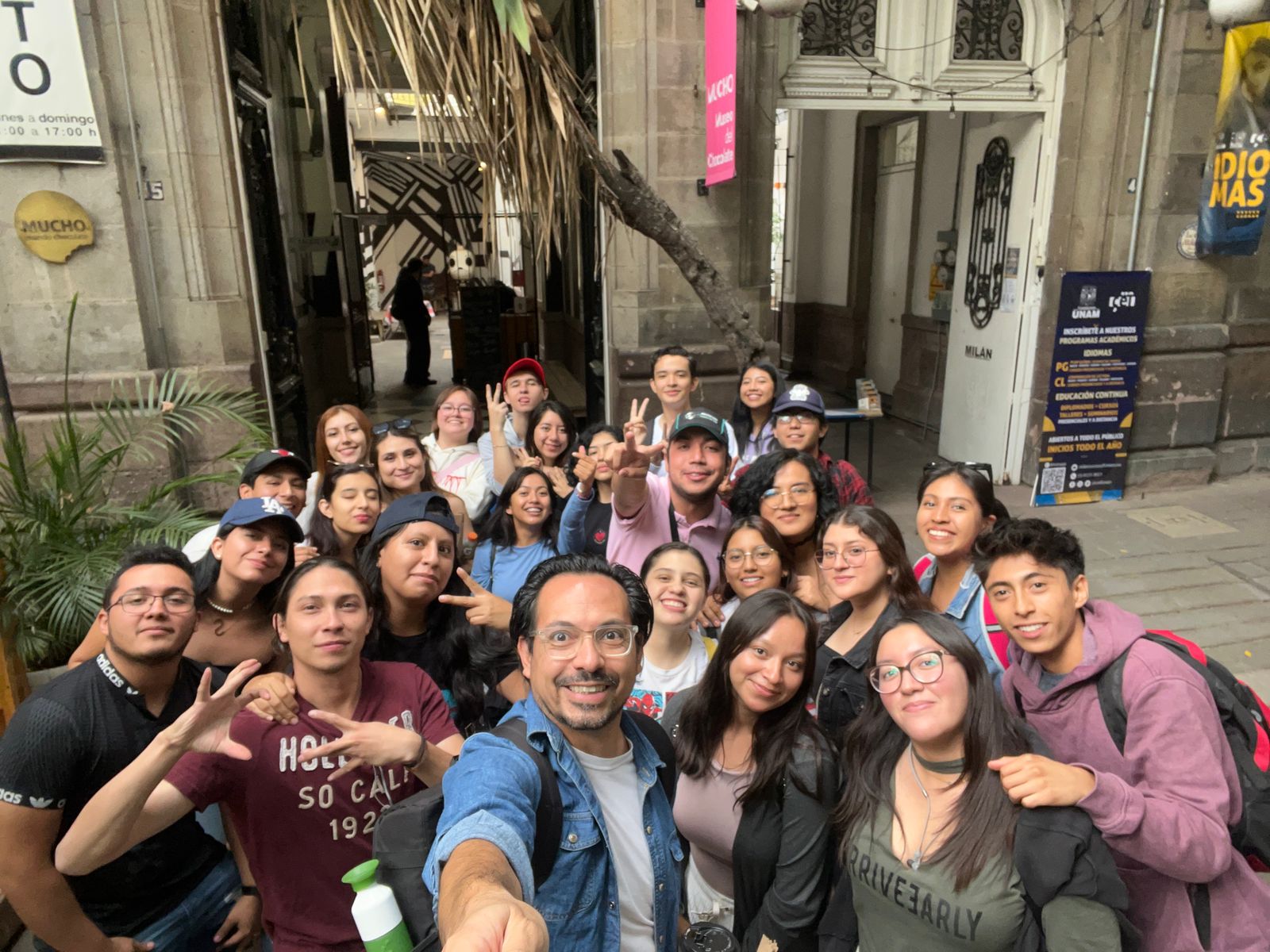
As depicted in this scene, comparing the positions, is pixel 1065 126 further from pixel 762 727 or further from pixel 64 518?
pixel 64 518

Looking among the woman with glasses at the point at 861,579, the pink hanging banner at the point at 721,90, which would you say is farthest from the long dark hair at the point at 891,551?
the pink hanging banner at the point at 721,90

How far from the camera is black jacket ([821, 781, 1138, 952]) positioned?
5.34ft

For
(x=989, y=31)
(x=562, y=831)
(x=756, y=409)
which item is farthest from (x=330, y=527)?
(x=989, y=31)

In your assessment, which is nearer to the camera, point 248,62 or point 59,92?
point 59,92

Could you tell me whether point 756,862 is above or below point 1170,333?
below

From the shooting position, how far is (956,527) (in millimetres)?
2818

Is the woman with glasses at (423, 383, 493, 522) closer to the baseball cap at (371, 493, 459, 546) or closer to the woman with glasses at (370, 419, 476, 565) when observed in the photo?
the woman with glasses at (370, 419, 476, 565)

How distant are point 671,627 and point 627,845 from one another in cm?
100

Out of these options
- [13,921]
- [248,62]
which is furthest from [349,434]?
[248,62]

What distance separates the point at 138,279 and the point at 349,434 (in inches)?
106

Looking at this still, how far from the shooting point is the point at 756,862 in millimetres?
2012

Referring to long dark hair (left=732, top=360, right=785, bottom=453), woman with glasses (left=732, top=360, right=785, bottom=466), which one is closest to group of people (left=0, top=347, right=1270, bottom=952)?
woman with glasses (left=732, top=360, right=785, bottom=466)

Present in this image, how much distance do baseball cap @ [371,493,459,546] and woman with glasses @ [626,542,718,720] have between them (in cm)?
73

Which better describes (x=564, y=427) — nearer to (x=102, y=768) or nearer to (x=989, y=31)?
(x=102, y=768)
